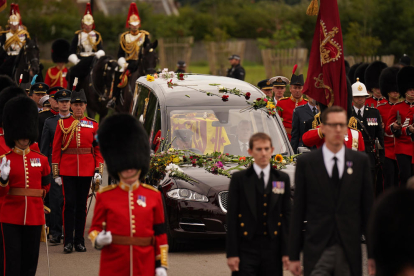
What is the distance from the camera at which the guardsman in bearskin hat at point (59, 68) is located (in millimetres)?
20328

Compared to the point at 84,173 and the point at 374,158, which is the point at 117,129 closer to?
the point at 84,173

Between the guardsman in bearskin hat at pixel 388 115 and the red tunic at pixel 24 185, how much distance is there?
5120 millimetres

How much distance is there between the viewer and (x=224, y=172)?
30.2ft

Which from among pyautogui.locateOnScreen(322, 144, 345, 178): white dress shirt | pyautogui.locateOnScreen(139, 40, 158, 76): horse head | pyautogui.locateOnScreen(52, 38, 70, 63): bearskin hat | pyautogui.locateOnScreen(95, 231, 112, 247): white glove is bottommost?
pyautogui.locateOnScreen(95, 231, 112, 247): white glove

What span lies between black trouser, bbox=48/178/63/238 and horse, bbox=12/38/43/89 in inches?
351

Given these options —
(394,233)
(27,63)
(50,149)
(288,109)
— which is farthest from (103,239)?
(27,63)

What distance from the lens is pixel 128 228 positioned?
5.79m

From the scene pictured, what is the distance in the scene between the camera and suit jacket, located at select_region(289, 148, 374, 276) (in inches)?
226

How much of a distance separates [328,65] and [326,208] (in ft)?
Result: 10.4

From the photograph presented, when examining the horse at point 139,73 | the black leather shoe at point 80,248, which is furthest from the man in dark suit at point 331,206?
the horse at point 139,73

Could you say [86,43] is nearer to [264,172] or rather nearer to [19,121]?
[19,121]

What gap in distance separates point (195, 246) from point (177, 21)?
41.9 m

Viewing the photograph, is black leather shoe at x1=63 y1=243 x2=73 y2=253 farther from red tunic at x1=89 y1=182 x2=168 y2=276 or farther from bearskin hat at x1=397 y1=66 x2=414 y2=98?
bearskin hat at x1=397 y1=66 x2=414 y2=98

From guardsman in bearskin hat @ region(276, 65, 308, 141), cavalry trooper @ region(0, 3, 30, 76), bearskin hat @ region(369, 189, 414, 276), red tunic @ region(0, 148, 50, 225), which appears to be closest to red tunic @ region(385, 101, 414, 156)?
guardsman in bearskin hat @ region(276, 65, 308, 141)
